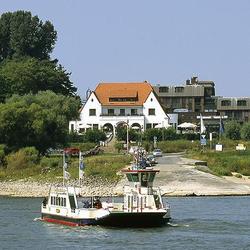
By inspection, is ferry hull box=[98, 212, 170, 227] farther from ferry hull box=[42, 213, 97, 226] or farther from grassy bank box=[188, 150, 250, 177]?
grassy bank box=[188, 150, 250, 177]

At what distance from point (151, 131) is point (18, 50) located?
39.6 meters

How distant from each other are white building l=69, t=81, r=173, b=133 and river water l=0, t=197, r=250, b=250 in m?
75.5

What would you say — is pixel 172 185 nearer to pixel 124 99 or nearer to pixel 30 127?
pixel 30 127

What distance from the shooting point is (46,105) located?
444 feet

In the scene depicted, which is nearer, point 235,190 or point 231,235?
point 231,235

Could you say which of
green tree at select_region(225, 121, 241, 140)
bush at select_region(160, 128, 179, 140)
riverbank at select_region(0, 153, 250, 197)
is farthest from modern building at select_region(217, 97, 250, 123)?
riverbank at select_region(0, 153, 250, 197)

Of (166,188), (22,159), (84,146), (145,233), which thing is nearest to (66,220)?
(145,233)

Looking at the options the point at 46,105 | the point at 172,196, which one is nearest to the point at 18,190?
the point at 172,196

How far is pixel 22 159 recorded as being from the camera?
11219 cm

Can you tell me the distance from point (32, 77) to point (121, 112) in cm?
1435

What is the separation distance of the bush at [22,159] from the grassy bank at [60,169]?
51 centimetres

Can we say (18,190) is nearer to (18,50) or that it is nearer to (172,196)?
(172,196)

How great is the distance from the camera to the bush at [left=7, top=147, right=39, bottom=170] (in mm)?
111500

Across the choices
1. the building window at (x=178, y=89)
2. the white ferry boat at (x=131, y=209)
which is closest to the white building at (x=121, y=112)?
the building window at (x=178, y=89)
